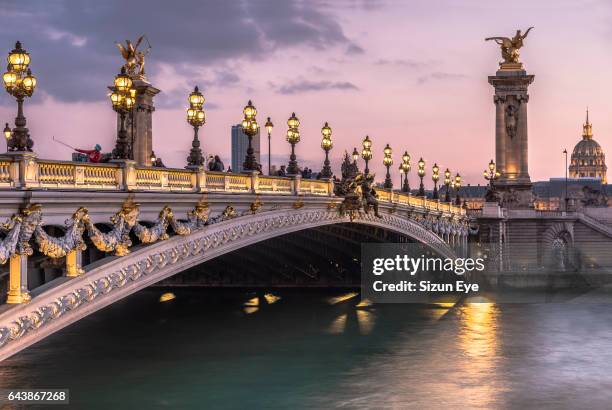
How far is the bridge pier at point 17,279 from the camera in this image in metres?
22.3

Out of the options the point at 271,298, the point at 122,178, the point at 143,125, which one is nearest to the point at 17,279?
the point at 122,178

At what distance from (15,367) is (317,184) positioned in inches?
581

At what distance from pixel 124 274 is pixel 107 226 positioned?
1713 millimetres

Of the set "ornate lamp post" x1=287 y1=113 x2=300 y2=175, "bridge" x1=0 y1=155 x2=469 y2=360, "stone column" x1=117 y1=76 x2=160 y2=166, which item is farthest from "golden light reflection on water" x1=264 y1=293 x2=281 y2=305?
"bridge" x1=0 y1=155 x2=469 y2=360

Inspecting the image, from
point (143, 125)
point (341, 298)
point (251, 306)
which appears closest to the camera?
point (143, 125)

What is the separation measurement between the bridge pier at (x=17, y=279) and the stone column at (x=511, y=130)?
3577 inches

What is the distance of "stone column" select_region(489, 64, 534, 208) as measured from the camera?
10969cm

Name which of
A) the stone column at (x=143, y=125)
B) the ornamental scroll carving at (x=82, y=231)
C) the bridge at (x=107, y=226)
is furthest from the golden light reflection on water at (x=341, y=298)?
the ornamental scroll carving at (x=82, y=231)

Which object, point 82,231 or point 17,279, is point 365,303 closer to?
point 82,231

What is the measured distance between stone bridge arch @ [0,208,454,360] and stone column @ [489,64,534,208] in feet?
A: 235

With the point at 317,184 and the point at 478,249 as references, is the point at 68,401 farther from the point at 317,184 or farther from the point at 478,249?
the point at 478,249

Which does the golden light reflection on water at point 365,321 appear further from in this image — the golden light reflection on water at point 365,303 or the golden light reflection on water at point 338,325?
the golden light reflection on water at point 365,303

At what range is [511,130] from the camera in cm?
11000

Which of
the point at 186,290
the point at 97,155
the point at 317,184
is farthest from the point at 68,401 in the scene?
the point at 186,290
